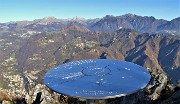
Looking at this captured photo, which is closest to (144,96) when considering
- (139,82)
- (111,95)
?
(139,82)

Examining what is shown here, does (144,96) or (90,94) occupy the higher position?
(90,94)

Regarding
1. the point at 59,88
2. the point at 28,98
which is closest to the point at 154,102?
the point at 59,88

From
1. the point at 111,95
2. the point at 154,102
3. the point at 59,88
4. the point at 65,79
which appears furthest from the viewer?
the point at 154,102

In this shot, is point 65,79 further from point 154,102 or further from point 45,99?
point 154,102

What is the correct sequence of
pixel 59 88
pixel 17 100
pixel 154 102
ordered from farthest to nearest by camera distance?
pixel 17 100 → pixel 154 102 → pixel 59 88

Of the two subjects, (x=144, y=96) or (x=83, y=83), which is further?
(x=144, y=96)

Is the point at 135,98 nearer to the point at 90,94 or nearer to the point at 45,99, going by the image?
the point at 45,99

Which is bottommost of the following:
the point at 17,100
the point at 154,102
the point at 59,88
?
the point at 17,100
